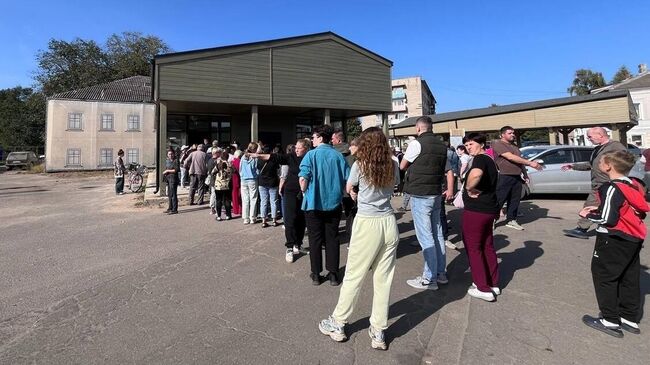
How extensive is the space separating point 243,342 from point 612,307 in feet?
10.3

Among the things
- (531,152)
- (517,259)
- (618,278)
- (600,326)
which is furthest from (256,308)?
(531,152)

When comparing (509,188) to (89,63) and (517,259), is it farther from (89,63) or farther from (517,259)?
(89,63)

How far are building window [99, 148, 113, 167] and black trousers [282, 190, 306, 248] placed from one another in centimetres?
3343

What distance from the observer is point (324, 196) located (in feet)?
14.8

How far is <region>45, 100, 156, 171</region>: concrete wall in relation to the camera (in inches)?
1241

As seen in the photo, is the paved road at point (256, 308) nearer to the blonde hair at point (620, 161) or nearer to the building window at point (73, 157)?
the blonde hair at point (620, 161)

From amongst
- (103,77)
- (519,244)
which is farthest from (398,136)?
(103,77)

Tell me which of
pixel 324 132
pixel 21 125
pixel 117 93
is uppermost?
pixel 117 93

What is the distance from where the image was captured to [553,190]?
36.7ft

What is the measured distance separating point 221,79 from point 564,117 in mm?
18457

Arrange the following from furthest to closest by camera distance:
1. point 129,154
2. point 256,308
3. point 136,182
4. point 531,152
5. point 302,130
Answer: point 129,154, point 302,130, point 136,182, point 531,152, point 256,308

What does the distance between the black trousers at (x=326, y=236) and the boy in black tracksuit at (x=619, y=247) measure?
2545mm

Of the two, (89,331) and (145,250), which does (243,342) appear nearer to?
(89,331)

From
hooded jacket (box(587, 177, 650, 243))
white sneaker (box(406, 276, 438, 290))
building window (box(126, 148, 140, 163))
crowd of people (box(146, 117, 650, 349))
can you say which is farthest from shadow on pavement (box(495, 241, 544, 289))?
building window (box(126, 148, 140, 163))
